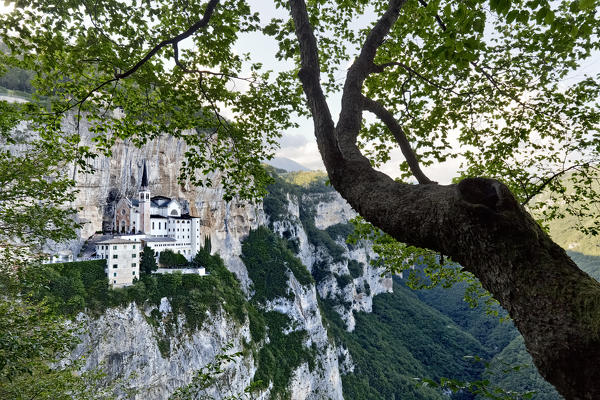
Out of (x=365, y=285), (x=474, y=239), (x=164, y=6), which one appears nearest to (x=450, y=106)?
(x=474, y=239)

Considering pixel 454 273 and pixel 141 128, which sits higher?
pixel 141 128

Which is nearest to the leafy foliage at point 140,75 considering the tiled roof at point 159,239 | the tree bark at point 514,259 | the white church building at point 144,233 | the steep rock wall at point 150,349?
the tree bark at point 514,259

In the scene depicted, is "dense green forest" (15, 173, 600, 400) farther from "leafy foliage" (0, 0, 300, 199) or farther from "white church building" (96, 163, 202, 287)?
"leafy foliage" (0, 0, 300, 199)

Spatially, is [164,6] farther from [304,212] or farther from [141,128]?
[304,212]

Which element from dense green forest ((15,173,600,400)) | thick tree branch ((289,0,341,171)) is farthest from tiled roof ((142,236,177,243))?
thick tree branch ((289,0,341,171))

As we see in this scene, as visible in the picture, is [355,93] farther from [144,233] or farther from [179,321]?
[144,233]
